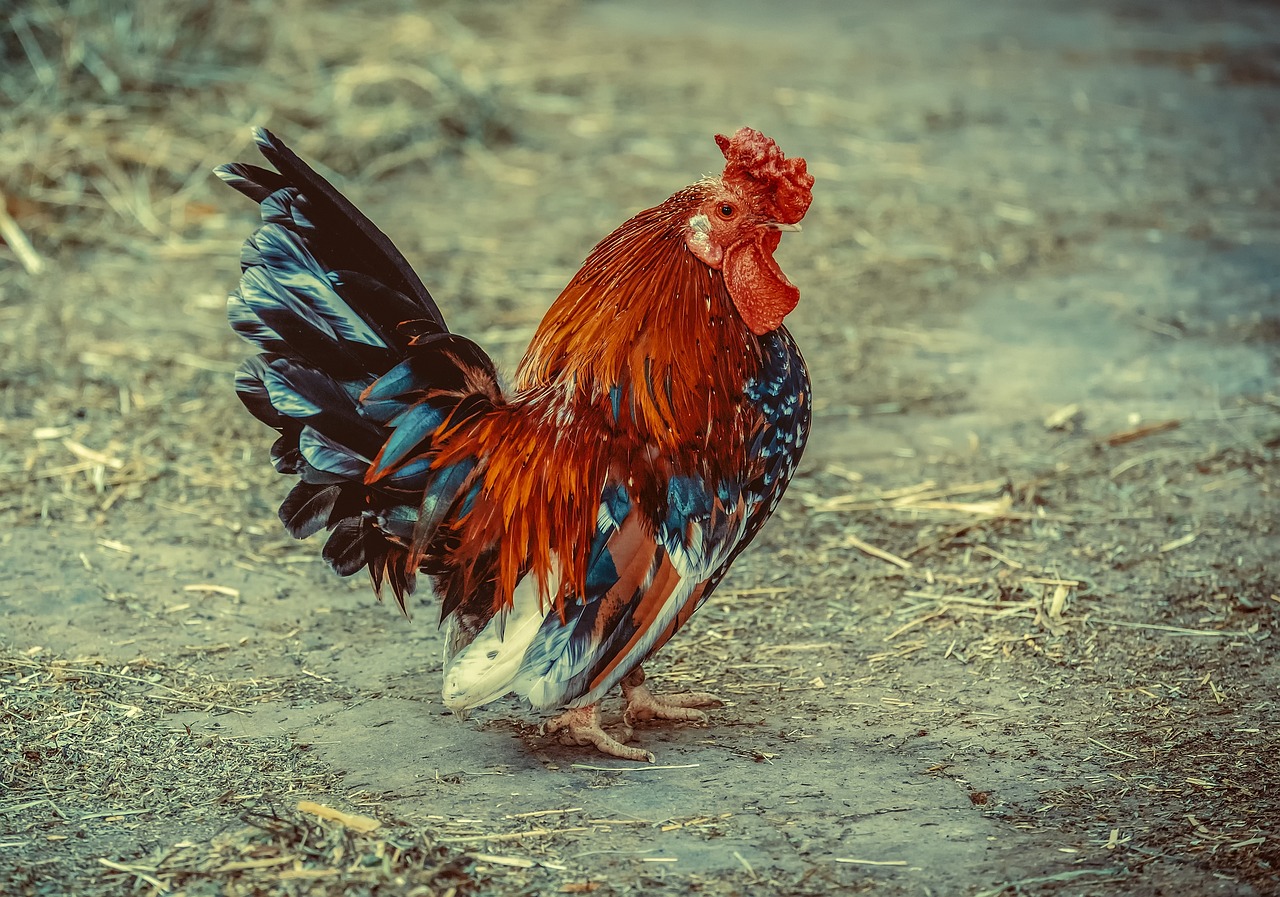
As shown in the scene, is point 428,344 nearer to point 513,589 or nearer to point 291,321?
point 291,321

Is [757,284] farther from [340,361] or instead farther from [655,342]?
[340,361]

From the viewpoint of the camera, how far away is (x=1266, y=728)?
397 centimetres

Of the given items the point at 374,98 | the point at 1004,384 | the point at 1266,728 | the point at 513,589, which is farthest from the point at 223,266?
the point at 1266,728

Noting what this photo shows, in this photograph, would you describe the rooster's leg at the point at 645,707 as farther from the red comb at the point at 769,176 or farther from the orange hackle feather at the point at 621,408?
the red comb at the point at 769,176

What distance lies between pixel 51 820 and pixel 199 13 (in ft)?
25.8

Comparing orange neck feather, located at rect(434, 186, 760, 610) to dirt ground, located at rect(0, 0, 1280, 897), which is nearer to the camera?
dirt ground, located at rect(0, 0, 1280, 897)

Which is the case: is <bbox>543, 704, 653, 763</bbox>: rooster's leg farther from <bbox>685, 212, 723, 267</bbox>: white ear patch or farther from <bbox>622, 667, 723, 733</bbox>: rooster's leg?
<bbox>685, 212, 723, 267</bbox>: white ear patch

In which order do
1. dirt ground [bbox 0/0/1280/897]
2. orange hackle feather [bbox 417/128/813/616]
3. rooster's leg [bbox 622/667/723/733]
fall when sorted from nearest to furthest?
dirt ground [bbox 0/0/1280/897]
orange hackle feather [bbox 417/128/813/616]
rooster's leg [bbox 622/667/723/733]

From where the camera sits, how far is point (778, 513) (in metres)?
5.52

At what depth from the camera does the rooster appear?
3533 millimetres

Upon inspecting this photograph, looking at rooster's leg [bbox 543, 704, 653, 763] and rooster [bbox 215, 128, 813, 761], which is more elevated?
rooster [bbox 215, 128, 813, 761]

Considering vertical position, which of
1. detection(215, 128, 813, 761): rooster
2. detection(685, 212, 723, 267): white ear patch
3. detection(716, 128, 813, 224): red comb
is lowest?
detection(215, 128, 813, 761): rooster

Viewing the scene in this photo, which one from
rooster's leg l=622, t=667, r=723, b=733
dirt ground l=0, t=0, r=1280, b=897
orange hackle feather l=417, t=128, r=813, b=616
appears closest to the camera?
dirt ground l=0, t=0, r=1280, b=897

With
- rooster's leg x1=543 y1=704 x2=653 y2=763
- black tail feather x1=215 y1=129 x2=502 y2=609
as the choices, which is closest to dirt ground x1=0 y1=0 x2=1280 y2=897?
rooster's leg x1=543 y1=704 x2=653 y2=763
